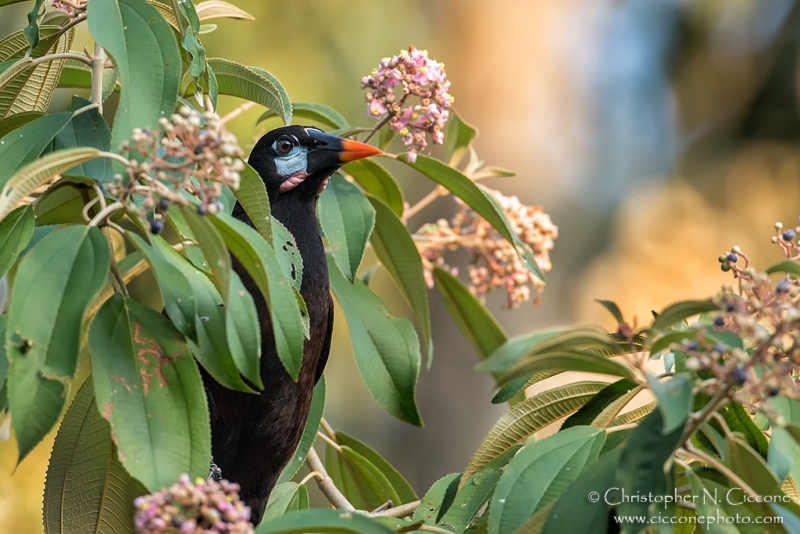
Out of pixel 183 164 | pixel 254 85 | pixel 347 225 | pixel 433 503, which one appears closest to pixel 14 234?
pixel 183 164

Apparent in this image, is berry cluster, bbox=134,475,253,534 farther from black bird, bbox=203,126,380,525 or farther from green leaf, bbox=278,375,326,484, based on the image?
green leaf, bbox=278,375,326,484

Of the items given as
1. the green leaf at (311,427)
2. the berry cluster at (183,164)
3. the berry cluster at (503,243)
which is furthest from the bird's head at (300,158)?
the berry cluster at (183,164)

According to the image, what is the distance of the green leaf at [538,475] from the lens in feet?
3.98

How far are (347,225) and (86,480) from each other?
2.20 feet

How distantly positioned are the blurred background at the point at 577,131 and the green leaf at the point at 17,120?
2827mm

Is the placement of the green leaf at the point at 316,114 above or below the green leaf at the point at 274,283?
above

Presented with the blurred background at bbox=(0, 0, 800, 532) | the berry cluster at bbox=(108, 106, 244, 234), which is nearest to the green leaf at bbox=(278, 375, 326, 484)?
the berry cluster at bbox=(108, 106, 244, 234)

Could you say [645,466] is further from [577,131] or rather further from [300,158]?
[577,131]

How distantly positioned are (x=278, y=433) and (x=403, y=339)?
40 cm

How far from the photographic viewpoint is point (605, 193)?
7.22m

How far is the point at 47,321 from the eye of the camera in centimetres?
113

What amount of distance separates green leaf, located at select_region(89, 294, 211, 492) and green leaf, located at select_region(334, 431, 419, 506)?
1.11 m

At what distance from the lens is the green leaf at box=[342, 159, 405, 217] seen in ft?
7.02

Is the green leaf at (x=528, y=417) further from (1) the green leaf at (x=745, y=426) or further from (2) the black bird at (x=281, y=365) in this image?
(2) the black bird at (x=281, y=365)
